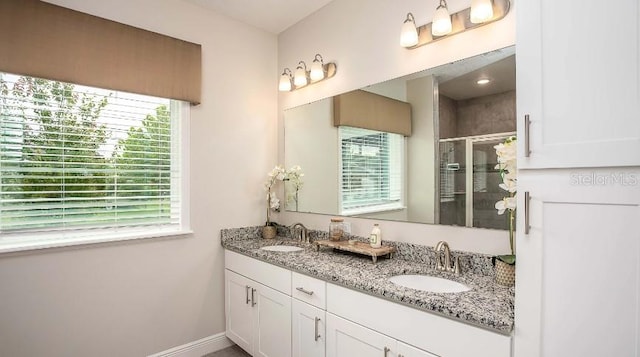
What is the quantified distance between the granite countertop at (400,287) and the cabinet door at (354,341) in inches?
7.3

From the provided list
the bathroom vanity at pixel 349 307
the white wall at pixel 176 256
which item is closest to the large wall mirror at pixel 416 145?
the bathroom vanity at pixel 349 307

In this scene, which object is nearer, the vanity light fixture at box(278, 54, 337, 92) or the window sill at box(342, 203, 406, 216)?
the window sill at box(342, 203, 406, 216)

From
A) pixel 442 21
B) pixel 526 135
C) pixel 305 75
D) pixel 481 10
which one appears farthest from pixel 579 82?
pixel 305 75

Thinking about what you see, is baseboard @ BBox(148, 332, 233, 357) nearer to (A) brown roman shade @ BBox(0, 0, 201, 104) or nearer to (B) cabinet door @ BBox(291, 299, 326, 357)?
(B) cabinet door @ BBox(291, 299, 326, 357)

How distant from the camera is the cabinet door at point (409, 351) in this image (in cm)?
134

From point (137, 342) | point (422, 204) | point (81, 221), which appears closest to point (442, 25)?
point (422, 204)

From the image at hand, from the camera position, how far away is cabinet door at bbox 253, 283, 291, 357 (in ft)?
6.63

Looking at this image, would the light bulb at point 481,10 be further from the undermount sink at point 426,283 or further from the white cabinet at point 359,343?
the white cabinet at point 359,343

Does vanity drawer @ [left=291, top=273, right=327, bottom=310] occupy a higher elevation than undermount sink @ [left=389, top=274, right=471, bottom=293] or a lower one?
lower

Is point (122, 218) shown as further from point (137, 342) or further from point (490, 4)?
point (490, 4)

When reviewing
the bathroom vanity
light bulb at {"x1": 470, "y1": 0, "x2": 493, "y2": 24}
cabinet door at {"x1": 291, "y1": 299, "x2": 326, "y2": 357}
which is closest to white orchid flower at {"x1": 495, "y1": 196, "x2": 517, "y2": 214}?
the bathroom vanity

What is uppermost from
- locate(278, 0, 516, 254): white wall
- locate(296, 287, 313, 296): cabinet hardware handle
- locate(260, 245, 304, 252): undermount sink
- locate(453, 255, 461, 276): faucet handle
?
locate(278, 0, 516, 254): white wall

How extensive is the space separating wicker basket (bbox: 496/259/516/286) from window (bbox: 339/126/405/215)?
686mm

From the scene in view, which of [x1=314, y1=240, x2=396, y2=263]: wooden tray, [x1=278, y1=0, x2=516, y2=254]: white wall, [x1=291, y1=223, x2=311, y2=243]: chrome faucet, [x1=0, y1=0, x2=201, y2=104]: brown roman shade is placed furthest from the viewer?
[x1=291, y1=223, x2=311, y2=243]: chrome faucet
